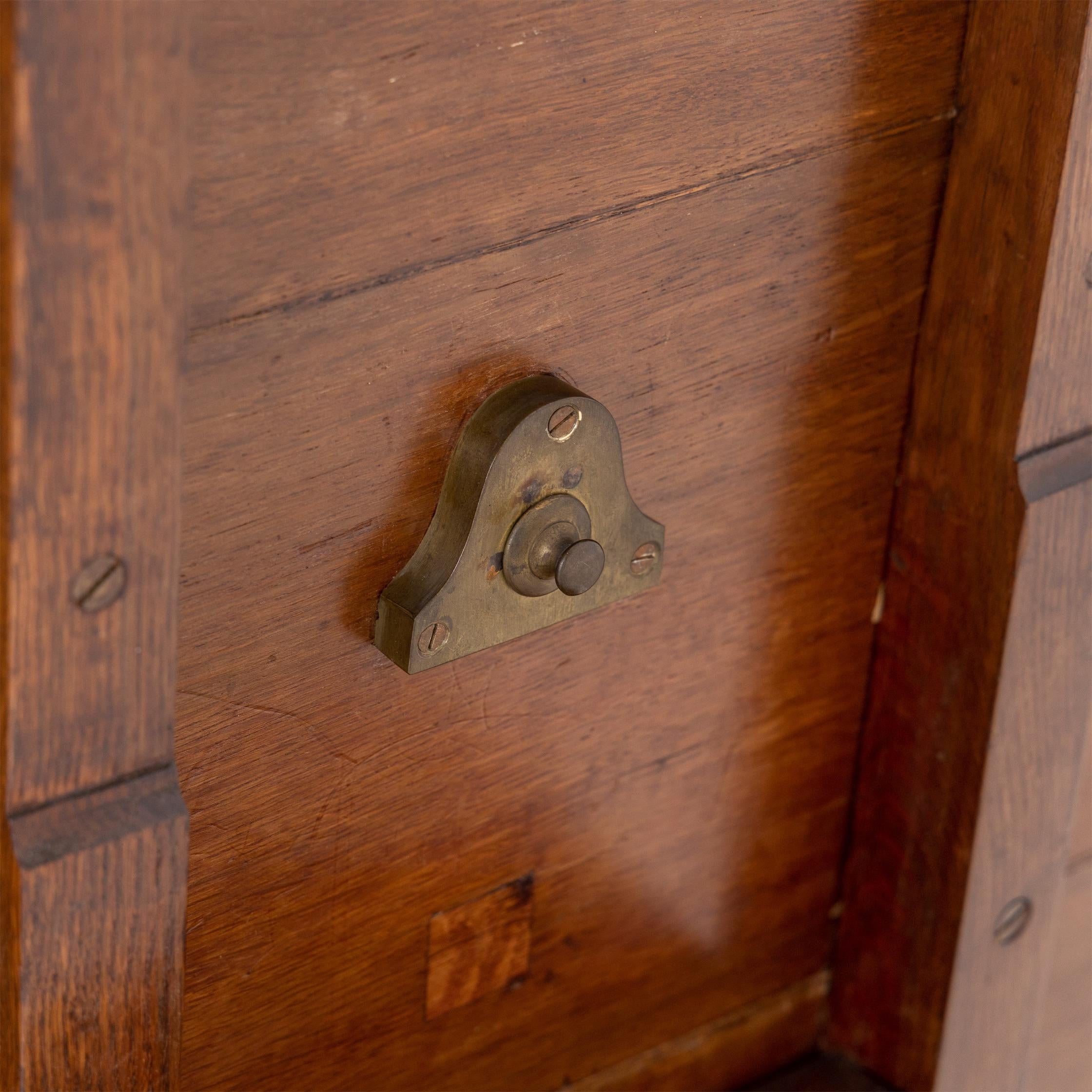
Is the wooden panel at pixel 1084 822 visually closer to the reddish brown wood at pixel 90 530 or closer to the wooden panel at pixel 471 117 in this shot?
the wooden panel at pixel 471 117

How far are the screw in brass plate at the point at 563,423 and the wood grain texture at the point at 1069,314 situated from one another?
264 mm

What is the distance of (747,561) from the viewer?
857 millimetres

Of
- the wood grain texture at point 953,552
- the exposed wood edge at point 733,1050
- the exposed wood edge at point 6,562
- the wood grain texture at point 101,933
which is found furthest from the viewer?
the exposed wood edge at point 733,1050

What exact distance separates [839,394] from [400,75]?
0.34 metres

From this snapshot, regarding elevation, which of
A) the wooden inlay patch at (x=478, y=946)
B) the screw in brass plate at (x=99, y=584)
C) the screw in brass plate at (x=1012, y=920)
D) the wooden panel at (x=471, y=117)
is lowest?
the screw in brass plate at (x=1012, y=920)

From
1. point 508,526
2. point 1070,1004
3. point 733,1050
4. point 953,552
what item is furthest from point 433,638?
point 1070,1004

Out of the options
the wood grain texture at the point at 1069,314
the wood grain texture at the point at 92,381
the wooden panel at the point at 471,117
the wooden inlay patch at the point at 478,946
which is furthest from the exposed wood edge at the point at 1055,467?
the wood grain texture at the point at 92,381

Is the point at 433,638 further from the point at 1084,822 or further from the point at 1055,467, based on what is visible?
the point at 1084,822

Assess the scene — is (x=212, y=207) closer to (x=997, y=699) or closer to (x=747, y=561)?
(x=747, y=561)

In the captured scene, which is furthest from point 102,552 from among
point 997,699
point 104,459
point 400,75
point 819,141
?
point 997,699

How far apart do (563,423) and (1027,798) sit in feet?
1.40

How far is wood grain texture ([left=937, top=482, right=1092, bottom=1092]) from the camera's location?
0.89 meters

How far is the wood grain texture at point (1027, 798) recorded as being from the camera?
89cm

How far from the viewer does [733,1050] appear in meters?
1.02
